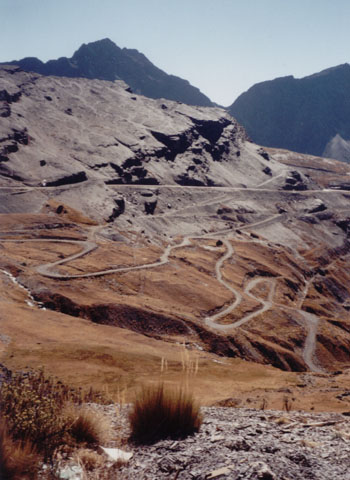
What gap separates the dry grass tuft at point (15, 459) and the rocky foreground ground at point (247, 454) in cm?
142

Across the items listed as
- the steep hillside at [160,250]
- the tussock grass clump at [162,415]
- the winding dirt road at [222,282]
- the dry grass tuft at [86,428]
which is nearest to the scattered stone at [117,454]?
the dry grass tuft at [86,428]

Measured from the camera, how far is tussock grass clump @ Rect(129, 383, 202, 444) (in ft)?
25.9

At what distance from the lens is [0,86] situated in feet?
408

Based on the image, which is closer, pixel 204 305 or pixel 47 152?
pixel 204 305

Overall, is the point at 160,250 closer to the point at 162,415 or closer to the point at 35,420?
the point at 162,415

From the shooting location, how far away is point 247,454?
707 centimetres

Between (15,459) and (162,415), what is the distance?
2.91 meters

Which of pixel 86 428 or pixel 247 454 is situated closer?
pixel 247 454

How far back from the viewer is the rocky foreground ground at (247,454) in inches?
254

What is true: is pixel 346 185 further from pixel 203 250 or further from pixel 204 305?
pixel 204 305

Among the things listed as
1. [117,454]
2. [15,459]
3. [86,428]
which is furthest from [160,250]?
[15,459]

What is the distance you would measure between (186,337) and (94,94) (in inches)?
5514

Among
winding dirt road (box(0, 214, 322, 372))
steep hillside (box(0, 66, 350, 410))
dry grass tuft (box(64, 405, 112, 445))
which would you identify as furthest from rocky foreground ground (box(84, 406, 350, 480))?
winding dirt road (box(0, 214, 322, 372))

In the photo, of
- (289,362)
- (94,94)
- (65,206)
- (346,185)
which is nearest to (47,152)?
(65,206)
